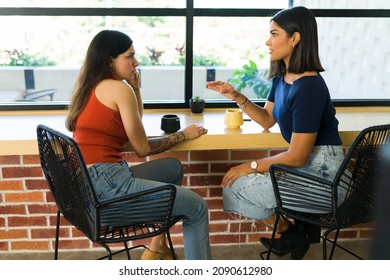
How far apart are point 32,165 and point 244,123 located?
3.78 ft

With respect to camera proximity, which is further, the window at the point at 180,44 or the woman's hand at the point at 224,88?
the window at the point at 180,44

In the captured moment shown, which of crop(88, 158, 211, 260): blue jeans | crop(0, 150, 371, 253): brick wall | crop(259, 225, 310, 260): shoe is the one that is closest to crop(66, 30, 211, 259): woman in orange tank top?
crop(88, 158, 211, 260): blue jeans

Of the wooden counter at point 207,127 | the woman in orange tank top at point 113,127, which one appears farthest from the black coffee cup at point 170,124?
the woman in orange tank top at point 113,127

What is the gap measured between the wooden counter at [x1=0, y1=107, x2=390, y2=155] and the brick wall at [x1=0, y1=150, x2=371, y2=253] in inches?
7.7

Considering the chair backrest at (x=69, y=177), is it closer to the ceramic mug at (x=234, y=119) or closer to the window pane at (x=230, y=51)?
the ceramic mug at (x=234, y=119)

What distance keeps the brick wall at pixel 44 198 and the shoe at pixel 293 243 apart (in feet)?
1.42

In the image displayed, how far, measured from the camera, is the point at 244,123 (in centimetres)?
239

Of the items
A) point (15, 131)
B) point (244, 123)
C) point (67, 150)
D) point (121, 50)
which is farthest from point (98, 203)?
point (244, 123)

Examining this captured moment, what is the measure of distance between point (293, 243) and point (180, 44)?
4.21 ft

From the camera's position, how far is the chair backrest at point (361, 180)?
1742mm

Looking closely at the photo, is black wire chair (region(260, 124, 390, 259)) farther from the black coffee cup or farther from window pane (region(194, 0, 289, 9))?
window pane (region(194, 0, 289, 9))

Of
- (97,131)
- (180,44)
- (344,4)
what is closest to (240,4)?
(180,44)

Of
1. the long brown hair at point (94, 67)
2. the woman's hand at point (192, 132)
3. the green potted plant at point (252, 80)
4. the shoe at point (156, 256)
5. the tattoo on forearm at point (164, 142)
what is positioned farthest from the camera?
the green potted plant at point (252, 80)
